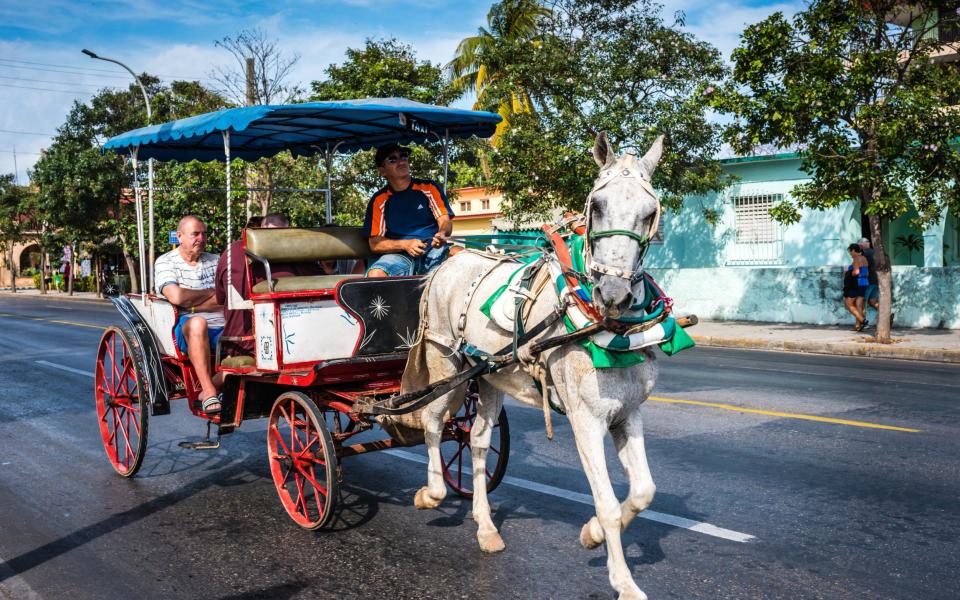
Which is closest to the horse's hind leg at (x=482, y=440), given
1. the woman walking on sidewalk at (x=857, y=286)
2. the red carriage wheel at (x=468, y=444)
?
the red carriage wheel at (x=468, y=444)

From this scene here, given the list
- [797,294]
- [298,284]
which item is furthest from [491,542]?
A: [797,294]

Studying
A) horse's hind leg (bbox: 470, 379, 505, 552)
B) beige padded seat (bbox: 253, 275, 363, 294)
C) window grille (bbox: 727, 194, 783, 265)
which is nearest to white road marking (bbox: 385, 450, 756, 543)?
horse's hind leg (bbox: 470, 379, 505, 552)

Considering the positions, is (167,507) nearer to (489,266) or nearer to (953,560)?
(489,266)

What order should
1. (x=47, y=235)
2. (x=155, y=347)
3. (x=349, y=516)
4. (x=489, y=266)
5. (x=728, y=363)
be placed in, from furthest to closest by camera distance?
(x=47, y=235) < (x=728, y=363) < (x=155, y=347) < (x=349, y=516) < (x=489, y=266)

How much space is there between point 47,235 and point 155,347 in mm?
43800

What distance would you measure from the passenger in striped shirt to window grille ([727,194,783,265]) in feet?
60.9

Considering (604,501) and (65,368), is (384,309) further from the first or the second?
(65,368)

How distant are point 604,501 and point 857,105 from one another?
565 inches

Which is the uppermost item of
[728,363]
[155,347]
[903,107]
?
[903,107]

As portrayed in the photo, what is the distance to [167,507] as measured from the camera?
6395 millimetres

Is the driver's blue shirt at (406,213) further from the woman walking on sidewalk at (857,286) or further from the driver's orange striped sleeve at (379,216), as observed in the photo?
the woman walking on sidewalk at (857,286)

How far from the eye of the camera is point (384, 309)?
604 cm

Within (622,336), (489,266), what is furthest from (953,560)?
(489,266)

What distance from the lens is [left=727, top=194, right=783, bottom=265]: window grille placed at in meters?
23.2
